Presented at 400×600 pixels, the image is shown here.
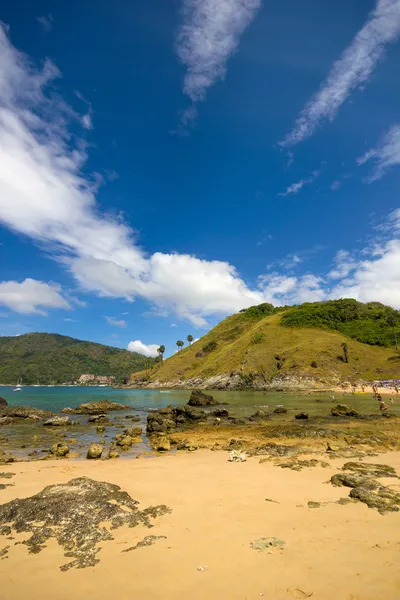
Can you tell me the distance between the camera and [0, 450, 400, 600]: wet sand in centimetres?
558

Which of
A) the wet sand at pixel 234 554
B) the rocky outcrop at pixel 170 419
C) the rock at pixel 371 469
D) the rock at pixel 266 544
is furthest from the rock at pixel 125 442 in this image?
the rock at pixel 266 544

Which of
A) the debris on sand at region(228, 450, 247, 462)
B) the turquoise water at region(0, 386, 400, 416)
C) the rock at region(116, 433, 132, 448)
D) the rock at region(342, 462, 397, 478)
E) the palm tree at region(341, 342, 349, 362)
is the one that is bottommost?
the rock at region(116, 433, 132, 448)

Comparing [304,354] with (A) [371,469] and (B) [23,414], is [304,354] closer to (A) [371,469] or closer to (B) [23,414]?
(B) [23,414]

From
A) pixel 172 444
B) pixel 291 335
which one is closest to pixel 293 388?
pixel 291 335

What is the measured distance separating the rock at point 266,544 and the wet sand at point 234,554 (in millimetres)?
143

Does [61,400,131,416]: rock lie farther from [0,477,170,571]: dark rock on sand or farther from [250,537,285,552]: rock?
[250,537,285,552]: rock

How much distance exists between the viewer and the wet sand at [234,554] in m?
5.58

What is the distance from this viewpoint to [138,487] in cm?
1187

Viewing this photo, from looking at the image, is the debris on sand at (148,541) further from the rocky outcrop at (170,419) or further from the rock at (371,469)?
the rocky outcrop at (170,419)

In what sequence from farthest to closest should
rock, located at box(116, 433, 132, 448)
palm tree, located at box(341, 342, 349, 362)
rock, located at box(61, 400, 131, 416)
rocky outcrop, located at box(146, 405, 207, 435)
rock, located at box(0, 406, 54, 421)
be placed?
palm tree, located at box(341, 342, 349, 362) < rock, located at box(61, 400, 131, 416) < rock, located at box(0, 406, 54, 421) < rocky outcrop, located at box(146, 405, 207, 435) < rock, located at box(116, 433, 132, 448)

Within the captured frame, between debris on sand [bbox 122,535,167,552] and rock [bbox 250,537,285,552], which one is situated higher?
rock [bbox 250,537,285,552]

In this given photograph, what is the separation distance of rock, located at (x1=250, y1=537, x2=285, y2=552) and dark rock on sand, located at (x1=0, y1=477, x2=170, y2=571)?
3.01m

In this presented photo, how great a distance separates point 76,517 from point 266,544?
520 centimetres

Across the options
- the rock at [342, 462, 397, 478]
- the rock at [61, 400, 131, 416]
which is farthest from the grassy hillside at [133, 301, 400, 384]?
the rock at [342, 462, 397, 478]
